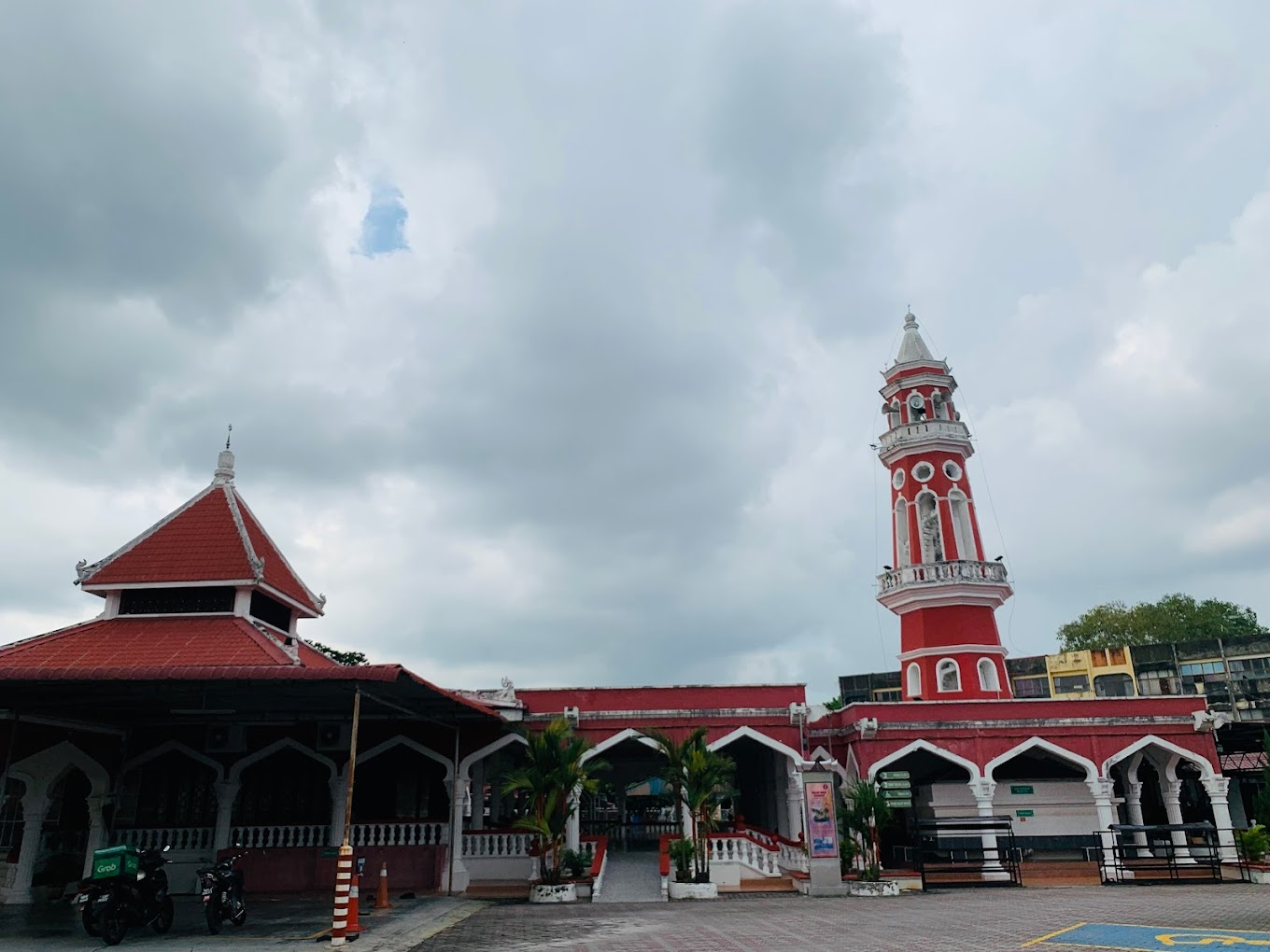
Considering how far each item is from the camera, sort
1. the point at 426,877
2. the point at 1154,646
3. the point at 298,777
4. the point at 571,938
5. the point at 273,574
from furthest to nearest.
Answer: the point at 1154,646
the point at 273,574
the point at 298,777
the point at 426,877
the point at 571,938

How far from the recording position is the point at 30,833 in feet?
58.8

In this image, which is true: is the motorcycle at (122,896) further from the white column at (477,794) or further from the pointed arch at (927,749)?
the pointed arch at (927,749)

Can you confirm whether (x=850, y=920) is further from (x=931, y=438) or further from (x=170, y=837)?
(x=931, y=438)

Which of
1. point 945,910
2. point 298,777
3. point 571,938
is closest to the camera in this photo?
point 571,938

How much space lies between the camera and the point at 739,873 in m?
19.4

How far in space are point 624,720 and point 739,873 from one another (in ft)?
13.8

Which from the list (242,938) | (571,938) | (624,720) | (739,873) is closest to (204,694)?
(242,938)

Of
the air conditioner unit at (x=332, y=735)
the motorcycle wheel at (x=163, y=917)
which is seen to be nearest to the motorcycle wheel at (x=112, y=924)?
the motorcycle wheel at (x=163, y=917)

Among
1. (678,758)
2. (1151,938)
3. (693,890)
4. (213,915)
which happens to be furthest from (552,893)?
(1151,938)

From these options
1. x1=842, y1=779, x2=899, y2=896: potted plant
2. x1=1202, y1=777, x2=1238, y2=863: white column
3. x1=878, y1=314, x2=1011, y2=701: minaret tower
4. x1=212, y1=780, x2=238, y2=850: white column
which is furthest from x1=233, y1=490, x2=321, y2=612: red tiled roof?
x1=1202, y1=777, x2=1238, y2=863: white column

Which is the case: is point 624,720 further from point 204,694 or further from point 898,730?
point 204,694

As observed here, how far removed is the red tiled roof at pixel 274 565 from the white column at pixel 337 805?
4.99 m

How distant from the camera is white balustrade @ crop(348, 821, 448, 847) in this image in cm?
1931

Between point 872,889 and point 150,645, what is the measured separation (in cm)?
1609
